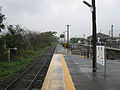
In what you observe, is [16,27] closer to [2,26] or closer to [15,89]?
[2,26]

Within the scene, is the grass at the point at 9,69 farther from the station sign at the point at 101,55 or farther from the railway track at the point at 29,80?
the station sign at the point at 101,55

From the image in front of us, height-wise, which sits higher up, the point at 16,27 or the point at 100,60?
the point at 16,27

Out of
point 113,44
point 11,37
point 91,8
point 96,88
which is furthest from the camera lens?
point 113,44

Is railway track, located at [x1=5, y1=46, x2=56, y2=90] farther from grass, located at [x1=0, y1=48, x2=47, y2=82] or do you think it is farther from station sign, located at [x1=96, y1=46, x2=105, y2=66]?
station sign, located at [x1=96, y1=46, x2=105, y2=66]

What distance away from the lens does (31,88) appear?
19.7 feet

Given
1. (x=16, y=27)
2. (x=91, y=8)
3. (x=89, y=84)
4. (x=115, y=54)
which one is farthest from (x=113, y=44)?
(x=89, y=84)

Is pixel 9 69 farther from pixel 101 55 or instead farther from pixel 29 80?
pixel 101 55

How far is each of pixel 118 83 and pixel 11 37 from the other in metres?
13.1

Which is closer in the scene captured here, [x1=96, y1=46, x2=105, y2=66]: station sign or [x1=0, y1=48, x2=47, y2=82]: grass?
[x1=96, y1=46, x2=105, y2=66]: station sign

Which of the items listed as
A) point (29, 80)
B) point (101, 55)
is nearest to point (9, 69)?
point (29, 80)

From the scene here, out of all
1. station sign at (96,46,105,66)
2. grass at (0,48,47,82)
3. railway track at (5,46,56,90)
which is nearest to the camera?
railway track at (5,46,56,90)

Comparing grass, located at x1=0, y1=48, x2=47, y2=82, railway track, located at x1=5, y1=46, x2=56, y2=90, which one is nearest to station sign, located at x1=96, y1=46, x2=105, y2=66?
railway track, located at x1=5, y1=46, x2=56, y2=90

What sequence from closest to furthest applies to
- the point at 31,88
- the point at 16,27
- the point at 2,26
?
the point at 31,88, the point at 2,26, the point at 16,27

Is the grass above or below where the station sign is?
below
